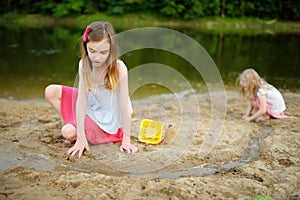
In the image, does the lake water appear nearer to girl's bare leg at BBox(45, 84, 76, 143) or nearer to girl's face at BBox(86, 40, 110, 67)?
girl's bare leg at BBox(45, 84, 76, 143)

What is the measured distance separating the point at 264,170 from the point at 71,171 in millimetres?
1553

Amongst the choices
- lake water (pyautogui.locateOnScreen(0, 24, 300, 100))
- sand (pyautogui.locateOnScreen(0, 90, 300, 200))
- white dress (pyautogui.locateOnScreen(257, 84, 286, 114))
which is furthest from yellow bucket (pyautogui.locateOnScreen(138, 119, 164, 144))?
lake water (pyautogui.locateOnScreen(0, 24, 300, 100))

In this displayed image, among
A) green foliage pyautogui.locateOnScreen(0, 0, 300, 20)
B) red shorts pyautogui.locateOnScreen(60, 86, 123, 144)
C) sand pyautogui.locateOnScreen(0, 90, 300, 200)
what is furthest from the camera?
green foliage pyautogui.locateOnScreen(0, 0, 300, 20)

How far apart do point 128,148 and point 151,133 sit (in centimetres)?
48

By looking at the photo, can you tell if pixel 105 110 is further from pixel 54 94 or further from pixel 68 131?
pixel 54 94

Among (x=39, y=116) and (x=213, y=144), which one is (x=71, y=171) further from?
(x=39, y=116)

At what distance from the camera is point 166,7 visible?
24.6 metres

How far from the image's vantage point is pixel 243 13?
26953mm

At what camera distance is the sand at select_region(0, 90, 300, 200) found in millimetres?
2180

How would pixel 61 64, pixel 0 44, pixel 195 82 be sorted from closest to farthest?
pixel 195 82, pixel 61 64, pixel 0 44

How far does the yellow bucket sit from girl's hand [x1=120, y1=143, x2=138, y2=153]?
0.90 ft

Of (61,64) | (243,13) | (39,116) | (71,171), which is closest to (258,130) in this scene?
(71,171)

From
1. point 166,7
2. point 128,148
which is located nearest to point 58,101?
point 128,148

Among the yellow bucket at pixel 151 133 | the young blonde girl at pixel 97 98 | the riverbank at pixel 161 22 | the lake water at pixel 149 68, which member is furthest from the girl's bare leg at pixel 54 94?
the riverbank at pixel 161 22
